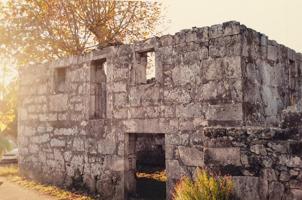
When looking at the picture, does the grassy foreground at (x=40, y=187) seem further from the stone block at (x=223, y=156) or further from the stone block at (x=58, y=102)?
the stone block at (x=223, y=156)

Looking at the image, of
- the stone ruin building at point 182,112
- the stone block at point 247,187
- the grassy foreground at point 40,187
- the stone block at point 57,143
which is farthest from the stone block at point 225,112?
the stone block at point 57,143

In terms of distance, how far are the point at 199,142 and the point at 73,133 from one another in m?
3.79

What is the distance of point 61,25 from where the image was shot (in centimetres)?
1425

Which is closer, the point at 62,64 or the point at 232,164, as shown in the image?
the point at 232,164

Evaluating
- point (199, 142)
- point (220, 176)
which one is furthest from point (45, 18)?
point (220, 176)

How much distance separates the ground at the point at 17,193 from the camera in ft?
27.0

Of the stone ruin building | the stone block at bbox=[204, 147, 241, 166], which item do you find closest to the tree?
the stone ruin building

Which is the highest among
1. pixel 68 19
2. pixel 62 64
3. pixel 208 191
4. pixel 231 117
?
pixel 68 19

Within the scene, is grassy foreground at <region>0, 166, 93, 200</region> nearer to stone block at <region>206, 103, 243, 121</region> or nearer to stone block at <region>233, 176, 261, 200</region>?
stone block at <region>206, 103, 243, 121</region>

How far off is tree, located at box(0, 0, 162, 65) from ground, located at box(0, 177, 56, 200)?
6.34m

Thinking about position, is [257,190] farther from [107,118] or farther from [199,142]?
[107,118]

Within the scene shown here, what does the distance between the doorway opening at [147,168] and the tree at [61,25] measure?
4.54 metres

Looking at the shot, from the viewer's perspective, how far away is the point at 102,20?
14.3 metres

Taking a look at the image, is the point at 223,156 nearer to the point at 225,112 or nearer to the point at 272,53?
the point at 225,112
